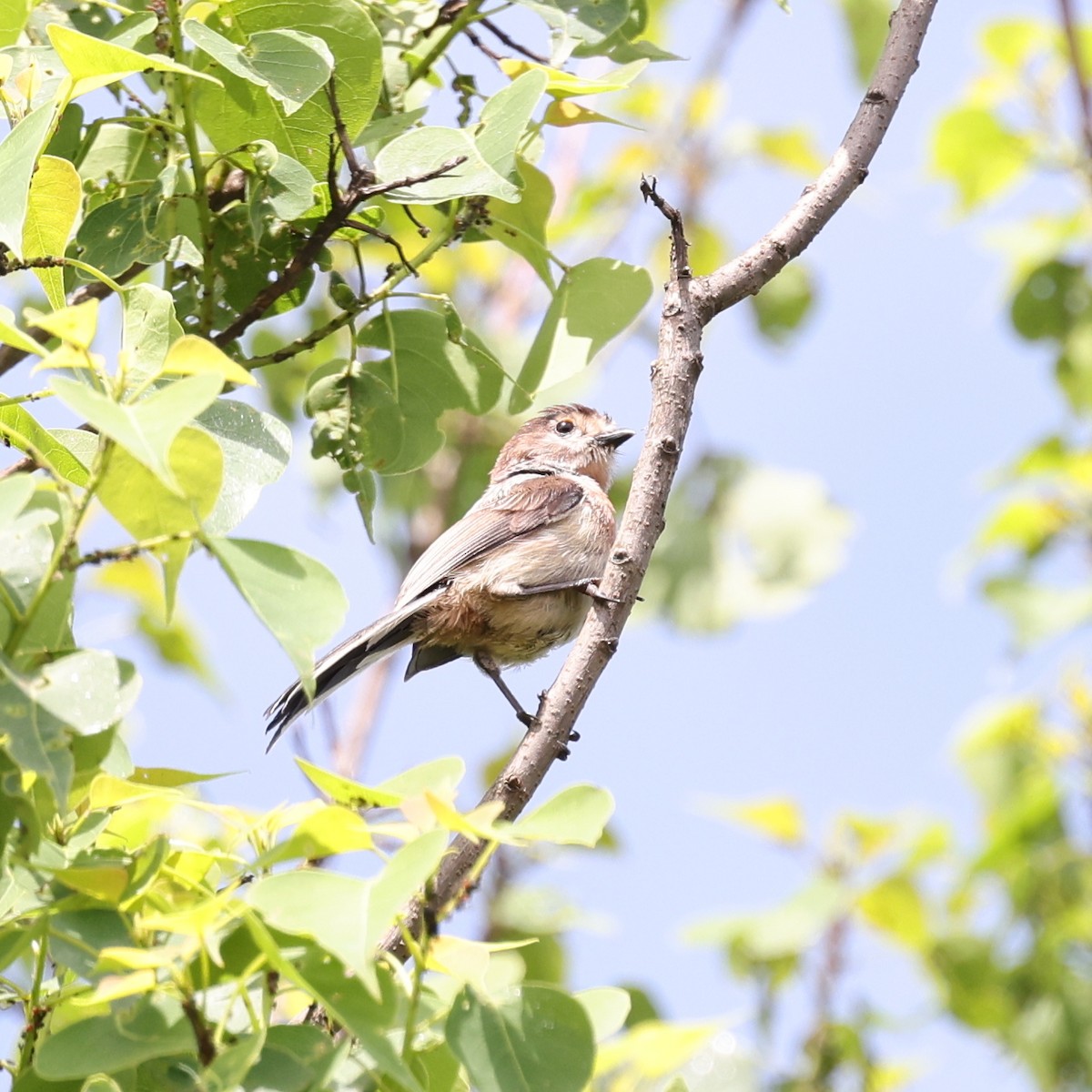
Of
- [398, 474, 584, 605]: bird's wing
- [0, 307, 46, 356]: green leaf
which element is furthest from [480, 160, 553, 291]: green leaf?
[398, 474, 584, 605]: bird's wing

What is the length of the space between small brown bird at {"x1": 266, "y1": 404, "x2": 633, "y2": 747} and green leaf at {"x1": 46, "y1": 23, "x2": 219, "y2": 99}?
235cm

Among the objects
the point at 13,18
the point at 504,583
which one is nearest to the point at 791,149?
the point at 504,583

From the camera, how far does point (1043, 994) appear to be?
5.86 metres

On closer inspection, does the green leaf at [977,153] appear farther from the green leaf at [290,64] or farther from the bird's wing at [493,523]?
the green leaf at [290,64]

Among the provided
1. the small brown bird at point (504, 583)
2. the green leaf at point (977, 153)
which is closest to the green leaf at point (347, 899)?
the small brown bird at point (504, 583)

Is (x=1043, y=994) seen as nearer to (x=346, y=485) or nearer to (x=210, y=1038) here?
(x=346, y=485)

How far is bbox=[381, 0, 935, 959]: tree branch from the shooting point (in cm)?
257

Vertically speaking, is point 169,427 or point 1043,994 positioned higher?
point 169,427

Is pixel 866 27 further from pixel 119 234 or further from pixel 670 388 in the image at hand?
pixel 119 234

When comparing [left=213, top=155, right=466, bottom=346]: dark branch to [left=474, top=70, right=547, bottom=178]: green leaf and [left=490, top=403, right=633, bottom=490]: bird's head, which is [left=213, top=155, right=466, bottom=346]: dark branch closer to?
[left=474, top=70, right=547, bottom=178]: green leaf

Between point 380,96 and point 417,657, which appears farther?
point 417,657

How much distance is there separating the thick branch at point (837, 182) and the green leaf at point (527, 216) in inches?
14.3

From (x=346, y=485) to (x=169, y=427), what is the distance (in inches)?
51.8

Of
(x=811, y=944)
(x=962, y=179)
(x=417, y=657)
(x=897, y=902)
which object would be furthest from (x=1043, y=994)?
(x=962, y=179)
